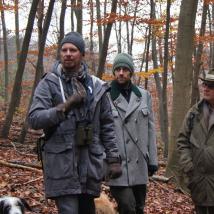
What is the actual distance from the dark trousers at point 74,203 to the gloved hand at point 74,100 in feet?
2.75

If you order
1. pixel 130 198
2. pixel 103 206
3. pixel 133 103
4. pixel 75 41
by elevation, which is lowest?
pixel 103 206

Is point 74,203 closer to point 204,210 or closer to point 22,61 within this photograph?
point 204,210

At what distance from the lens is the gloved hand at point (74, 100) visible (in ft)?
12.9

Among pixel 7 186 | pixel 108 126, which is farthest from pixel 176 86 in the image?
pixel 108 126

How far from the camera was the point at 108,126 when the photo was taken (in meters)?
4.55

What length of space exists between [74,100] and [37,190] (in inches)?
166

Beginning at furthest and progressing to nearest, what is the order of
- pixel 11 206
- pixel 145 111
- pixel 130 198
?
pixel 145 111
pixel 130 198
pixel 11 206

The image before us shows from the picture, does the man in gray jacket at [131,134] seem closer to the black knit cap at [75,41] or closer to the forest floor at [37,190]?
the black knit cap at [75,41]

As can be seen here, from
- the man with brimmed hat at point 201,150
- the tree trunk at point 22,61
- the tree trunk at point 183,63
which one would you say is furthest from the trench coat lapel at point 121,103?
the tree trunk at point 22,61

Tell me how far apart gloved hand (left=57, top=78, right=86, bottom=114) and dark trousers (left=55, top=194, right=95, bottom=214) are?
2.75 ft

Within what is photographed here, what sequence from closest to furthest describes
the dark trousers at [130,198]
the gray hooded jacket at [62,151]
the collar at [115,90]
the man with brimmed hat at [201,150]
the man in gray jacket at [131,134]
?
the gray hooded jacket at [62,151], the man with brimmed hat at [201,150], the dark trousers at [130,198], the man in gray jacket at [131,134], the collar at [115,90]

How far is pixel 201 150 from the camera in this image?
5.20 m

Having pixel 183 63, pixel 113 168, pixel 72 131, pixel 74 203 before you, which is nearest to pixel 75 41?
pixel 72 131

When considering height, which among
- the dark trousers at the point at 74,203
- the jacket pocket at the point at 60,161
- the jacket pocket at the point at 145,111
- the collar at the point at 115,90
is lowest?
the dark trousers at the point at 74,203
